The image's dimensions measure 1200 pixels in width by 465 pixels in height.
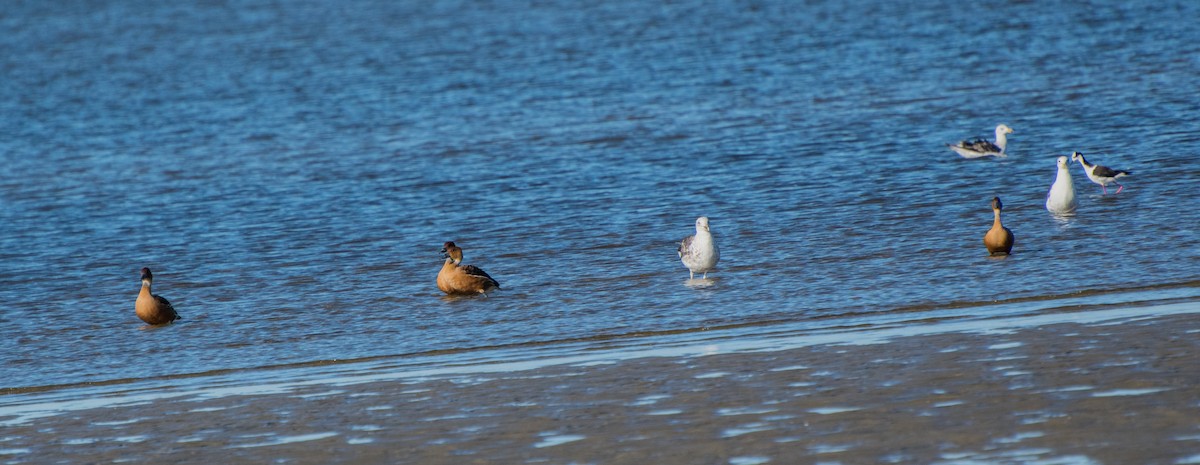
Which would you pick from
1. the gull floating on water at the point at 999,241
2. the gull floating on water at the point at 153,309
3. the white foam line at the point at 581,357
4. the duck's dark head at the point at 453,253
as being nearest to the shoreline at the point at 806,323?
the white foam line at the point at 581,357

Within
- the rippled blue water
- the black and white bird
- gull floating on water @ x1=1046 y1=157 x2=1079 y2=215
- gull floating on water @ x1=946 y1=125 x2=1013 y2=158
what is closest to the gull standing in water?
the rippled blue water

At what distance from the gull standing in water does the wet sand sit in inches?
150

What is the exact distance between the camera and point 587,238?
1873 cm

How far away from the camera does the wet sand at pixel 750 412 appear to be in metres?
7.98

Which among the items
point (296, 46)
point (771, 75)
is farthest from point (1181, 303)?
point (296, 46)

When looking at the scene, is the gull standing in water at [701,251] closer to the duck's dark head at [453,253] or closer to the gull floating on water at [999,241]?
the duck's dark head at [453,253]

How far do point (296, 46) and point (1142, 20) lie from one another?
2790cm

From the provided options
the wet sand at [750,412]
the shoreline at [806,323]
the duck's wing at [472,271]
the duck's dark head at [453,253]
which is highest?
the duck's dark head at [453,253]

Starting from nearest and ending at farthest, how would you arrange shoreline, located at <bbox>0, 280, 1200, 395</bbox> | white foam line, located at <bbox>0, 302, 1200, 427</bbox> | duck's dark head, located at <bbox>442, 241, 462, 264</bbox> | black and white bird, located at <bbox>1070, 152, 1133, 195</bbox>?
white foam line, located at <bbox>0, 302, 1200, 427</bbox>
shoreline, located at <bbox>0, 280, 1200, 395</bbox>
duck's dark head, located at <bbox>442, 241, 462, 264</bbox>
black and white bird, located at <bbox>1070, 152, 1133, 195</bbox>

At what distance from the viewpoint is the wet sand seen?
7.98 meters

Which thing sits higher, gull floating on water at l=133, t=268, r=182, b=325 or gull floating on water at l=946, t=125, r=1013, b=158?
gull floating on water at l=133, t=268, r=182, b=325

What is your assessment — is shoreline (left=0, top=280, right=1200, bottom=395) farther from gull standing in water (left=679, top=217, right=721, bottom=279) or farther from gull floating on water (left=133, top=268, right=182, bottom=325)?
gull floating on water (left=133, top=268, right=182, bottom=325)

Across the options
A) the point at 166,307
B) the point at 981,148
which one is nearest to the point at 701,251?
the point at 166,307

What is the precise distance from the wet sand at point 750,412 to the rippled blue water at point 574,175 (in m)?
2.07
